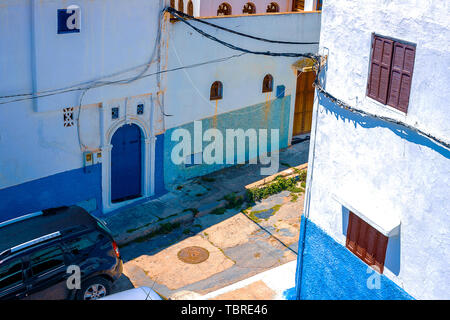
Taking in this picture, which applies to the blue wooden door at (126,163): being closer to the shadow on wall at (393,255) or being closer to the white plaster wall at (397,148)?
the white plaster wall at (397,148)

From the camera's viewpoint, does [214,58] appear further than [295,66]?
No

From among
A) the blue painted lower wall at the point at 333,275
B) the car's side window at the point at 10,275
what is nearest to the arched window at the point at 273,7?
the blue painted lower wall at the point at 333,275

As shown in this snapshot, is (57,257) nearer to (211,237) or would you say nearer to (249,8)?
(211,237)

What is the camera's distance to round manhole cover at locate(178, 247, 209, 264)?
46.3ft

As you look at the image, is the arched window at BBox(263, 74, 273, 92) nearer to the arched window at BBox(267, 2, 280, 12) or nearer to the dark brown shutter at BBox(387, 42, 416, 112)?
the arched window at BBox(267, 2, 280, 12)

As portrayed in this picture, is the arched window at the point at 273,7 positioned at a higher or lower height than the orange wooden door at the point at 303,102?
higher

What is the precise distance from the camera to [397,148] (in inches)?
342

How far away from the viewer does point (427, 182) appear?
827cm

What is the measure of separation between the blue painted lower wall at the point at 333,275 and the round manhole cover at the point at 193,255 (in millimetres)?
3392

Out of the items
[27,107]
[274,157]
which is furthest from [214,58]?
[27,107]

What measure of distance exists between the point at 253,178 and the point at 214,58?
11.9 ft

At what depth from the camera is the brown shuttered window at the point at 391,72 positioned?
8406mm

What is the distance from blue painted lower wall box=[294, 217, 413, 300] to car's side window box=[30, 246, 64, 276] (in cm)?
439

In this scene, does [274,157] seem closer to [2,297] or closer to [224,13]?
[224,13]
